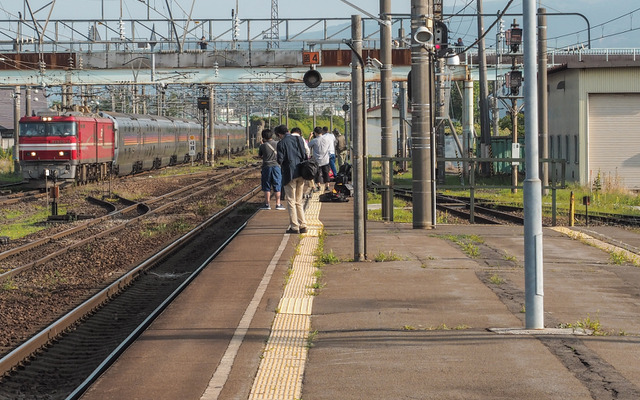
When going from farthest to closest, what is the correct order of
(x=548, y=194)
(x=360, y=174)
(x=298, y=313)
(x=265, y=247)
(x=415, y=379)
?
(x=548, y=194) → (x=265, y=247) → (x=360, y=174) → (x=298, y=313) → (x=415, y=379)

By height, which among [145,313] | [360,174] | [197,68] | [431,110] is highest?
[197,68]

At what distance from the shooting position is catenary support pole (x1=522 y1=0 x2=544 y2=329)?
8.59 metres

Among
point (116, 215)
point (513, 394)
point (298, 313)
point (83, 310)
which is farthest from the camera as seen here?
point (116, 215)

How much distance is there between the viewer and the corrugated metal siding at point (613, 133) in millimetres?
35719

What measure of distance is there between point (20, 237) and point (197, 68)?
26.5 metres

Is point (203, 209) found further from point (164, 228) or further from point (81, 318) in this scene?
point (81, 318)

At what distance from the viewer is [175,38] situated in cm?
4769

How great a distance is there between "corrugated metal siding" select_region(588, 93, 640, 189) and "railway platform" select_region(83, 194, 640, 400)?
21.6 m

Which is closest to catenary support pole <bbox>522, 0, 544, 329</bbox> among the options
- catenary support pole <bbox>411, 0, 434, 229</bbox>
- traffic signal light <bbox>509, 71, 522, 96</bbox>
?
catenary support pole <bbox>411, 0, 434, 229</bbox>

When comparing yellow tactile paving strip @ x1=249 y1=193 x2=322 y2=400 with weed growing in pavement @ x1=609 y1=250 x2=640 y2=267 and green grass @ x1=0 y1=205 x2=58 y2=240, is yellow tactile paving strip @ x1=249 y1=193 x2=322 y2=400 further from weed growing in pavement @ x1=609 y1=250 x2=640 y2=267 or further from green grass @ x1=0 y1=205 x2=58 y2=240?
green grass @ x1=0 y1=205 x2=58 y2=240

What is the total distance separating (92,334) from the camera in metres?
11.1

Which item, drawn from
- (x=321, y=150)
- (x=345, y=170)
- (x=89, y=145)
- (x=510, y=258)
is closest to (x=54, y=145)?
(x=89, y=145)

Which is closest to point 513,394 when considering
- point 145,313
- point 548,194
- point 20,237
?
point 145,313

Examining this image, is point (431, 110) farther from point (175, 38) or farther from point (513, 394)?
point (175, 38)
